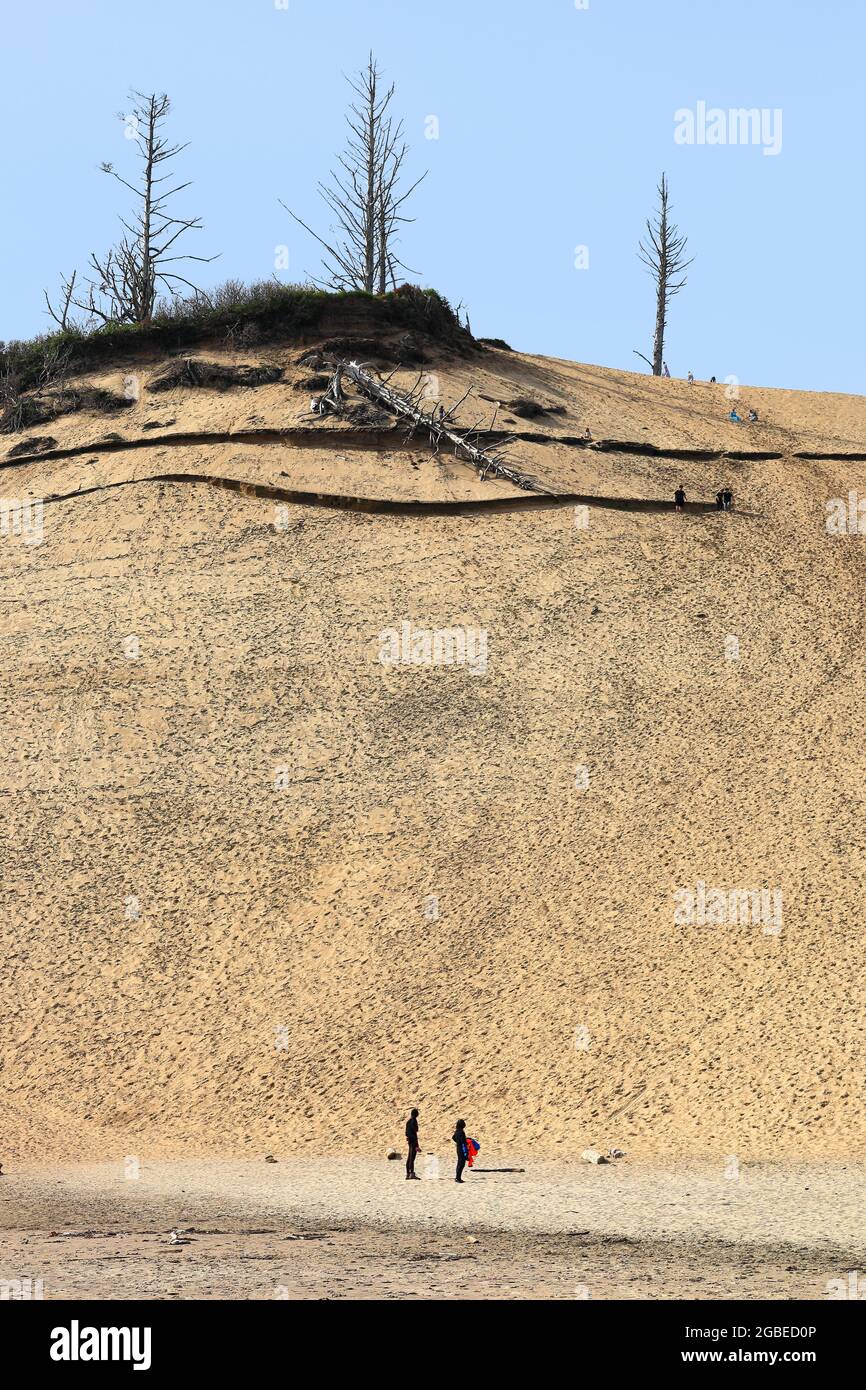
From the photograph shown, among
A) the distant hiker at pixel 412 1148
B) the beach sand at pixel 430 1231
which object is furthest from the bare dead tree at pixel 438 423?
the beach sand at pixel 430 1231

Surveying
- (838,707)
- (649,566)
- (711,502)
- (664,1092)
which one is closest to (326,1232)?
(664,1092)

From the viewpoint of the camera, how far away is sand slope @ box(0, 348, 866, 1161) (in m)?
23.4

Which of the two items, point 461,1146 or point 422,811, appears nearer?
point 461,1146

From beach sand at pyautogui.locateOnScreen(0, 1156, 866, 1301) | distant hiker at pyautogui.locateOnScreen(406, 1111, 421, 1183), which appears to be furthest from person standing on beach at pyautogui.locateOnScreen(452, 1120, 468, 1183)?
distant hiker at pyautogui.locateOnScreen(406, 1111, 421, 1183)

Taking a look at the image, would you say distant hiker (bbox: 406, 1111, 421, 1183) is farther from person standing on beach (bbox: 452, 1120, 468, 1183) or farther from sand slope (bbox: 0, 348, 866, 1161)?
sand slope (bbox: 0, 348, 866, 1161)

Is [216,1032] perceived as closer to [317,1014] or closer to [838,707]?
[317,1014]

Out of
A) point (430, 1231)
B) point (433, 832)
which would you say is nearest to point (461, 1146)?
point (430, 1231)

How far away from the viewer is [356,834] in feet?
96.0

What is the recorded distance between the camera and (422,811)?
97.3 ft

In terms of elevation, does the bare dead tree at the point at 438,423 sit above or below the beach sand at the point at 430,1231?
above

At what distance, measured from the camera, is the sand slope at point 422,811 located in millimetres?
23406

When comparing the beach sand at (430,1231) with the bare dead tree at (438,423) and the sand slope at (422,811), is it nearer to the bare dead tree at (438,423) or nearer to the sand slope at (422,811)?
the sand slope at (422,811)

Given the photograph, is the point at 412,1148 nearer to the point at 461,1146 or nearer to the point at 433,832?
the point at 461,1146

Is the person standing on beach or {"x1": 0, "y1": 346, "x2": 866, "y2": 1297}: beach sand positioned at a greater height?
{"x1": 0, "y1": 346, "x2": 866, "y2": 1297}: beach sand
